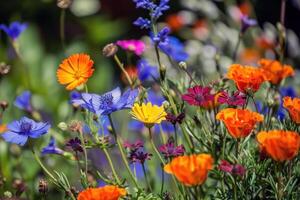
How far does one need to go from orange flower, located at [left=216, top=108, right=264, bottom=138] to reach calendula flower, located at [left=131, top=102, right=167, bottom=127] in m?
0.11

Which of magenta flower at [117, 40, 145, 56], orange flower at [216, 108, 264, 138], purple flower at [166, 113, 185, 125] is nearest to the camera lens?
orange flower at [216, 108, 264, 138]

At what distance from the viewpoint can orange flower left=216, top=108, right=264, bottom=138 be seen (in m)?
1.06

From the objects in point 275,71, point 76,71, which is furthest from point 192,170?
point 275,71

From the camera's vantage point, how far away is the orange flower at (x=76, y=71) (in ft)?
3.89

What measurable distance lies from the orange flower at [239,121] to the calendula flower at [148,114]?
11 cm

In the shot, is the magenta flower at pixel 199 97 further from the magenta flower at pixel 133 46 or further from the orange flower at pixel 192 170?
the magenta flower at pixel 133 46

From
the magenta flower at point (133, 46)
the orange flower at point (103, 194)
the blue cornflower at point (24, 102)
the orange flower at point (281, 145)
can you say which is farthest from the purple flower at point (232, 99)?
the blue cornflower at point (24, 102)

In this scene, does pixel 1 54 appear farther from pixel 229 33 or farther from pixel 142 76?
pixel 142 76

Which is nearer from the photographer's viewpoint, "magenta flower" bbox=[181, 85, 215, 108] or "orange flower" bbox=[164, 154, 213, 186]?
"orange flower" bbox=[164, 154, 213, 186]

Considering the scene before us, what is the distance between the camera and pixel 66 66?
1.21 m

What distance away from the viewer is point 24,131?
1.21 meters

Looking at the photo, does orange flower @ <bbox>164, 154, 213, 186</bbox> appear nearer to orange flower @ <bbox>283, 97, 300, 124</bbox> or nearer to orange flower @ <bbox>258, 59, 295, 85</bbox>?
orange flower @ <bbox>283, 97, 300, 124</bbox>

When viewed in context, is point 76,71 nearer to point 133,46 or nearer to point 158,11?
point 158,11

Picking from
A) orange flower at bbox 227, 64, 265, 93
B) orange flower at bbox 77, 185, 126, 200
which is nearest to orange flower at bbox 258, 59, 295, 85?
orange flower at bbox 227, 64, 265, 93
